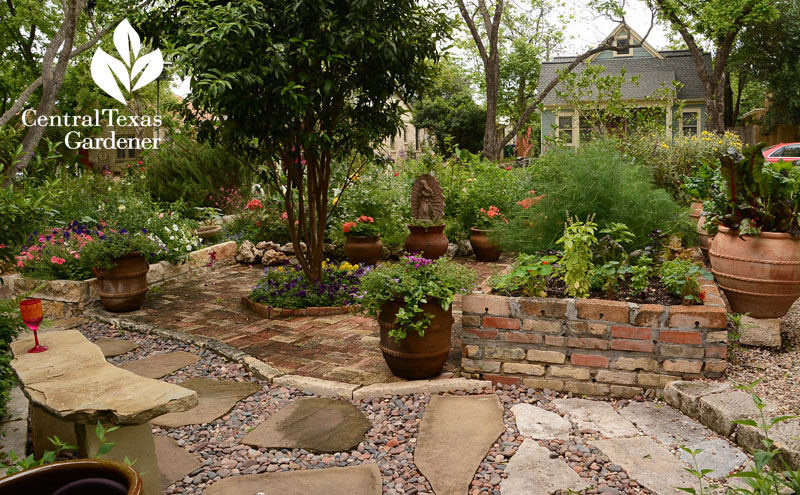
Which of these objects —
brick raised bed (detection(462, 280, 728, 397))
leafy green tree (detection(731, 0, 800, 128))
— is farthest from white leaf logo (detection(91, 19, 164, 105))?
leafy green tree (detection(731, 0, 800, 128))

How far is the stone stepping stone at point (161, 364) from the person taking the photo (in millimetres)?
3883

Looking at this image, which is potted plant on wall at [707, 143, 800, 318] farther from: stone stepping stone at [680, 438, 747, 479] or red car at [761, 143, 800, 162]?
red car at [761, 143, 800, 162]

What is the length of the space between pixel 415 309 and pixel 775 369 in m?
2.34

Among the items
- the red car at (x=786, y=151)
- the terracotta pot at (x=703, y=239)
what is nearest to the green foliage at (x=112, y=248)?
the terracotta pot at (x=703, y=239)

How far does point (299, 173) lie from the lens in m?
5.23

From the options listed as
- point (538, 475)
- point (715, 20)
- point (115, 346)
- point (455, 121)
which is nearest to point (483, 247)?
point (115, 346)

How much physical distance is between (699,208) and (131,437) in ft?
20.0

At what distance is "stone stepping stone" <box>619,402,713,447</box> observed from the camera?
2746mm

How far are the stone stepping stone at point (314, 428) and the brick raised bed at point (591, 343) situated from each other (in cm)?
90

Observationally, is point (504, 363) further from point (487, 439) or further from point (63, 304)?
point (63, 304)

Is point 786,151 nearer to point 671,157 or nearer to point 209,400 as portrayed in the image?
point 671,157

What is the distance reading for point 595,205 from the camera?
14.7ft

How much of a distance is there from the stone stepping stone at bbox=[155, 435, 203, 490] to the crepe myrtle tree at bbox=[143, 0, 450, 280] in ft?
7.51

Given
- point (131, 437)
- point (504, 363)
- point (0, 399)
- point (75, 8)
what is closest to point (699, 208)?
point (504, 363)
